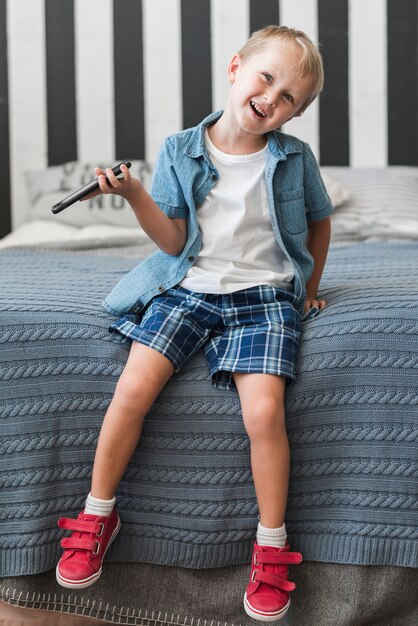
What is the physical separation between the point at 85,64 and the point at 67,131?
0.26m

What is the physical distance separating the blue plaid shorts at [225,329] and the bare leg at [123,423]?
0.05m

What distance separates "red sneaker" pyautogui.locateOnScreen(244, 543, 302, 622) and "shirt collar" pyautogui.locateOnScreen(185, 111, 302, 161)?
0.64 m

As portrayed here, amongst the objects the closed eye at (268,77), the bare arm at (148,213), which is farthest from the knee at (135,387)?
the closed eye at (268,77)

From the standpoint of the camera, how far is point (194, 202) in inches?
51.8

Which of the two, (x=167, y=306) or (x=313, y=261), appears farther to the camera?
(x=313, y=261)

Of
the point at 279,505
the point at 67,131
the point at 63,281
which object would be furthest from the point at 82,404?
the point at 67,131

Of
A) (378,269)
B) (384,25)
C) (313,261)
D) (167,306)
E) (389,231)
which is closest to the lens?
(167,306)

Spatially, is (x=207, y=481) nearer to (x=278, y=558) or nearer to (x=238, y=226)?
(x=278, y=558)

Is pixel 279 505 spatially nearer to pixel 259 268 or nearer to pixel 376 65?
pixel 259 268

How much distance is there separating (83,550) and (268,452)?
11.9 inches

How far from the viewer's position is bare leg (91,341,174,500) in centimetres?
114

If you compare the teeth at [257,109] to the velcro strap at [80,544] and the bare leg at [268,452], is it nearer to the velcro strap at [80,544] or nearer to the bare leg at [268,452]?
the bare leg at [268,452]

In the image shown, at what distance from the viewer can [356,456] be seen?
3.87 feet

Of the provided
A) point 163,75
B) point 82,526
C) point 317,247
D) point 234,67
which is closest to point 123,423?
point 82,526
